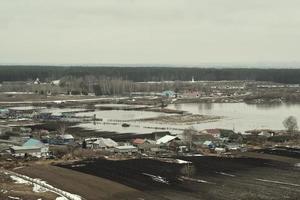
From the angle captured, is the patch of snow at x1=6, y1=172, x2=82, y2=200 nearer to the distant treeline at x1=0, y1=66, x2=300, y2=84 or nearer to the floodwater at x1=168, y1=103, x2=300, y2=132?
the floodwater at x1=168, y1=103, x2=300, y2=132

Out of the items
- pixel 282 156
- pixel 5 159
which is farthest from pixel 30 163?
pixel 282 156

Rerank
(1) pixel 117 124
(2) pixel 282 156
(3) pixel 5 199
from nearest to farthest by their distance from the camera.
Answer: (3) pixel 5 199 < (2) pixel 282 156 < (1) pixel 117 124

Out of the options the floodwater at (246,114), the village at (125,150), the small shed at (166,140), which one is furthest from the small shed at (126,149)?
the floodwater at (246,114)

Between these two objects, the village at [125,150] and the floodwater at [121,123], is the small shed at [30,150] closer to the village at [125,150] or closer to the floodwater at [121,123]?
the village at [125,150]

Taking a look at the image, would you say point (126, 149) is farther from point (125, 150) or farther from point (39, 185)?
point (39, 185)

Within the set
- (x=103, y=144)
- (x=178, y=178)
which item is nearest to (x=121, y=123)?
(x=103, y=144)

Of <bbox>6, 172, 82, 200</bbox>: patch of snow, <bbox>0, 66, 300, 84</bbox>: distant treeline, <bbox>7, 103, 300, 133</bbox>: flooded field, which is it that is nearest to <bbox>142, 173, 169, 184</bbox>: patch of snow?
<bbox>6, 172, 82, 200</bbox>: patch of snow

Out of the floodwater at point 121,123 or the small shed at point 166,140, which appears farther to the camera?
the floodwater at point 121,123

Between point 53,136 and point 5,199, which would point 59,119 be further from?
point 5,199
